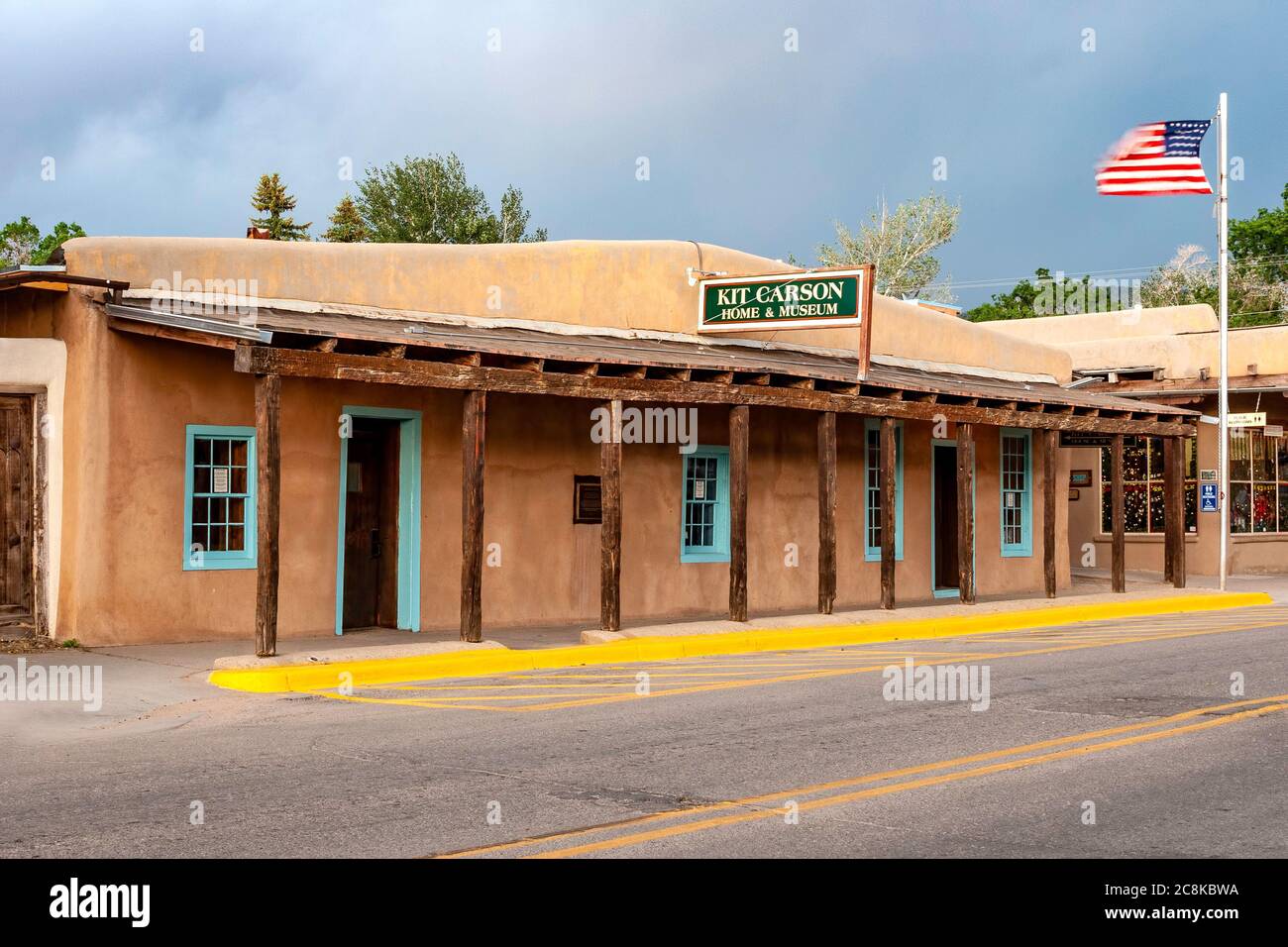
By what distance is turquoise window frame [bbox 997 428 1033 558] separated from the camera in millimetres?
24422

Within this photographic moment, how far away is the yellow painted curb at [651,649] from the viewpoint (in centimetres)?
1226

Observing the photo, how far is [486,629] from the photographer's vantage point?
16719 mm

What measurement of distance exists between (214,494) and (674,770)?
800 centimetres

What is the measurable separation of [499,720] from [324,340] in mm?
4679

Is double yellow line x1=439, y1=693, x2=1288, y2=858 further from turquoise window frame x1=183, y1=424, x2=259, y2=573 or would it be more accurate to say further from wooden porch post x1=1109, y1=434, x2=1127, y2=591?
wooden porch post x1=1109, y1=434, x2=1127, y2=591

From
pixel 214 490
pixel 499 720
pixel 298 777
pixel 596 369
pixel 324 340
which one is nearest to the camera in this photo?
pixel 298 777

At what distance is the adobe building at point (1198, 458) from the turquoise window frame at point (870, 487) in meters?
8.38

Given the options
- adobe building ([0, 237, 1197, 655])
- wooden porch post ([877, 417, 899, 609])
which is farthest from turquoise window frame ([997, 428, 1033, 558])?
wooden porch post ([877, 417, 899, 609])

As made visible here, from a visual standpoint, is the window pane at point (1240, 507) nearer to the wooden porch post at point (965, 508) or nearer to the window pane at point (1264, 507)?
the window pane at point (1264, 507)

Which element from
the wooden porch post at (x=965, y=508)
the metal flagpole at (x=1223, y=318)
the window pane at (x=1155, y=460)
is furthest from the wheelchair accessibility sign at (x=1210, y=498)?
the wooden porch post at (x=965, y=508)
